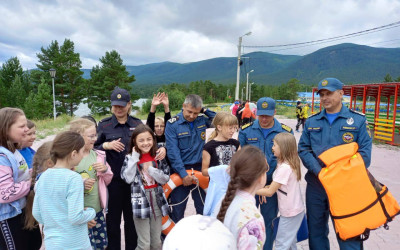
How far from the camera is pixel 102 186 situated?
248 centimetres

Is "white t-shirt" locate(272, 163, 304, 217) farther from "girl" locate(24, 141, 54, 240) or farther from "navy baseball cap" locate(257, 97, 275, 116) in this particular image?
"girl" locate(24, 141, 54, 240)

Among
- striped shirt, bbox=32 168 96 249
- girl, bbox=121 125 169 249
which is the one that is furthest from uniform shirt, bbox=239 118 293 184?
striped shirt, bbox=32 168 96 249

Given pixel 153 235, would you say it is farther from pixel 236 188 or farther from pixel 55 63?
Result: pixel 55 63

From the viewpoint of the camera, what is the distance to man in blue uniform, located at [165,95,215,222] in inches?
112

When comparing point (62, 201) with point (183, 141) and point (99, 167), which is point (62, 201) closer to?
point (99, 167)

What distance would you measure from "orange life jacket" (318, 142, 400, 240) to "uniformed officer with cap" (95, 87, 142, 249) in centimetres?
206

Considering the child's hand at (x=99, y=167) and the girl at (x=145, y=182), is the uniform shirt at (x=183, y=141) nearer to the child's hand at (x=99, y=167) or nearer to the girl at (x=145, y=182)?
the girl at (x=145, y=182)

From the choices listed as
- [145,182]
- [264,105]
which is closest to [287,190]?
[264,105]

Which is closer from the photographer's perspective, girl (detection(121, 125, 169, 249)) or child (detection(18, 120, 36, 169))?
child (detection(18, 120, 36, 169))

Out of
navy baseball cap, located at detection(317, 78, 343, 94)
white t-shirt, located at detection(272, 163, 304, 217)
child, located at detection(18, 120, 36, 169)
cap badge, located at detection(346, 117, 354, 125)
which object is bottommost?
white t-shirt, located at detection(272, 163, 304, 217)

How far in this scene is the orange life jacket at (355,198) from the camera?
6.47 feet

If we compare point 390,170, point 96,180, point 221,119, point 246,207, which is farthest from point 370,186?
point 390,170

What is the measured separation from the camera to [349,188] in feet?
6.48

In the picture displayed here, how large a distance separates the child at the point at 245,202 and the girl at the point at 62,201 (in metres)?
1.04
